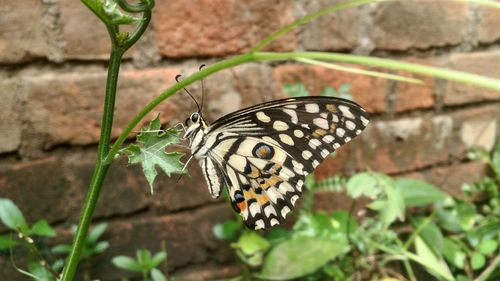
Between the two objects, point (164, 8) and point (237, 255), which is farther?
point (237, 255)

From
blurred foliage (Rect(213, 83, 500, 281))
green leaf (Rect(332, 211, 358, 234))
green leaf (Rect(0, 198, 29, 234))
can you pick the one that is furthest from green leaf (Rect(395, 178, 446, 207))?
green leaf (Rect(0, 198, 29, 234))

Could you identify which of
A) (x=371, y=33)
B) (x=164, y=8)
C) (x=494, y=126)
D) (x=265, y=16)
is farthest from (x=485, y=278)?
(x=164, y=8)

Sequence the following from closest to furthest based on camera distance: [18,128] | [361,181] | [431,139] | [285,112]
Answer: [285,112] → [18,128] → [361,181] → [431,139]

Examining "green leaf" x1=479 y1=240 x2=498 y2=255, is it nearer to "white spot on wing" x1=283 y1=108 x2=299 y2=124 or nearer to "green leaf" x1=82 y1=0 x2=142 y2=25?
"white spot on wing" x1=283 y1=108 x2=299 y2=124

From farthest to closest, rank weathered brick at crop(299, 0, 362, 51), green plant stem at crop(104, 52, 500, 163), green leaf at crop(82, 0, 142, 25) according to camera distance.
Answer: weathered brick at crop(299, 0, 362, 51), green leaf at crop(82, 0, 142, 25), green plant stem at crop(104, 52, 500, 163)

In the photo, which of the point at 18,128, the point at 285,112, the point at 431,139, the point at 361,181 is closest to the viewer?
the point at 285,112

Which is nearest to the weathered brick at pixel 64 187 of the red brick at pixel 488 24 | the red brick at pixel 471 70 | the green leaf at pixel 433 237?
the green leaf at pixel 433 237

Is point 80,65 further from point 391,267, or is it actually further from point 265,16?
point 391,267

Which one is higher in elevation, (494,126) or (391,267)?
(494,126)

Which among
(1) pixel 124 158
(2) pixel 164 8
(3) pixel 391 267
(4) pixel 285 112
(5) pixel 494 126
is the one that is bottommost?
(3) pixel 391 267

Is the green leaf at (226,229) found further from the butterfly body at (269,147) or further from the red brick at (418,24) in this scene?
the red brick at (418,24)
